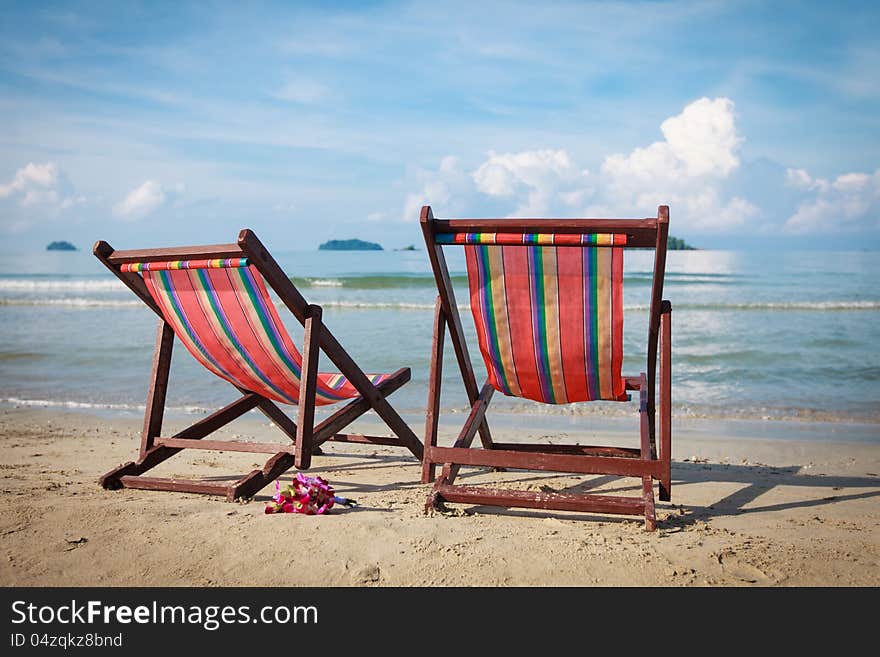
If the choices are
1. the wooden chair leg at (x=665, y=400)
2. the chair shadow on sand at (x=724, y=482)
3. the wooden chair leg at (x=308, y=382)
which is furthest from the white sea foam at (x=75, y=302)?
the wooden chair leg at (x=665, y=400)

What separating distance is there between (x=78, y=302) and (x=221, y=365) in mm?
17428

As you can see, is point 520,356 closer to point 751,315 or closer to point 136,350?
point 136,350

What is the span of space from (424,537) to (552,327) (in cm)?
108

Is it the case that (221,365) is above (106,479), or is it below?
above

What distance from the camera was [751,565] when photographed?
2.54 metres

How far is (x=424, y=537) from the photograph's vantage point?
110 inches

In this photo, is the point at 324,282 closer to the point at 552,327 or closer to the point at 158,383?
the point at 158,383

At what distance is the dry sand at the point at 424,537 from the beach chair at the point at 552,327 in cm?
17

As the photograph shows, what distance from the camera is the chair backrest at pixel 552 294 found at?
117 inches

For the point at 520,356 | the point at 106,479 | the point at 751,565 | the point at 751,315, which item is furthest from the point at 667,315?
the point at 751,315

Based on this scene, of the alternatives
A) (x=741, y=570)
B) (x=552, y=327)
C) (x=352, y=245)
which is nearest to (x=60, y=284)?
(x=552, y=327)

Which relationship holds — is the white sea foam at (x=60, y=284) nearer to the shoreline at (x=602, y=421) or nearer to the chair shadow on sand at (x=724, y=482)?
the shoreline at (x=602, y=421)

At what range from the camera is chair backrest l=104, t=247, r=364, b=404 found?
3324 millimetres
